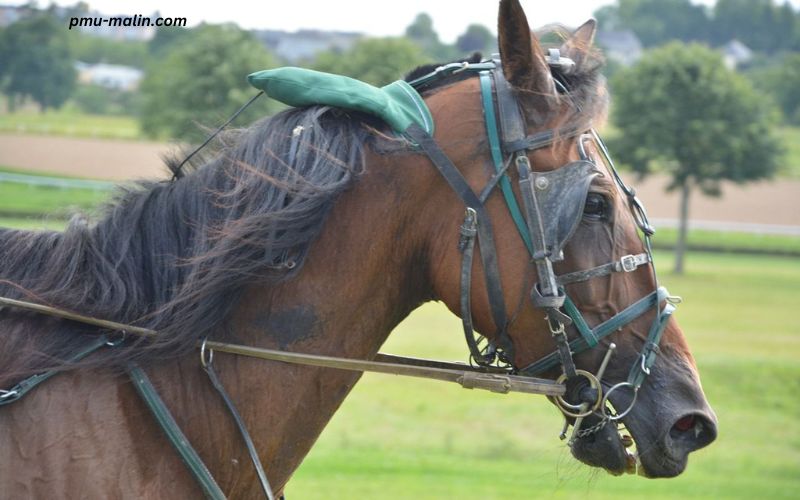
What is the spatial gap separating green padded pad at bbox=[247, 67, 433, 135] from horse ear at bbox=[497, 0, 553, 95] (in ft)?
0.93

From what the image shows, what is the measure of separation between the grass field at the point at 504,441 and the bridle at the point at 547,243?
4.04m

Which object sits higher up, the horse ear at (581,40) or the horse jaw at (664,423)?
the horse ear at (581,40)

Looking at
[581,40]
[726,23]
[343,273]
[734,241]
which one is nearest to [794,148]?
[734,241]

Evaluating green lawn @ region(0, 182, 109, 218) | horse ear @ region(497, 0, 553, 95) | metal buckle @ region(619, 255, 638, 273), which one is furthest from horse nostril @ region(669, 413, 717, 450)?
green lawn @ region(0, 182, 109, 218)

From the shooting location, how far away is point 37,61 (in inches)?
A: 1145

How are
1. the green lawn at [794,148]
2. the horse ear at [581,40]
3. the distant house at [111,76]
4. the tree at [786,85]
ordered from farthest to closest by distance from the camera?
1. the green lawn at [794,148]
2. the tree at [786,85]
3. the distant house at [111,76]
4. the horse ear at [581,40]

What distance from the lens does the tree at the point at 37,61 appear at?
1083 inches

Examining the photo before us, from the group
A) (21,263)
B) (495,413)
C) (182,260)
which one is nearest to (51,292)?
(21,263)

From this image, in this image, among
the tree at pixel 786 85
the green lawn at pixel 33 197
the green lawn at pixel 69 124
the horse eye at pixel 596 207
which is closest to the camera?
the horse eye at pixel 596 207

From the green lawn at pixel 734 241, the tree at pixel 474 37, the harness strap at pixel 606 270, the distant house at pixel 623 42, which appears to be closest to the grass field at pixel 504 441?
the harness strap at pixel 606 270

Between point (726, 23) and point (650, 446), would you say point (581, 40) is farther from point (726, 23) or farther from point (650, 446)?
point (726, 23)

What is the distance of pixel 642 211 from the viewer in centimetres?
289

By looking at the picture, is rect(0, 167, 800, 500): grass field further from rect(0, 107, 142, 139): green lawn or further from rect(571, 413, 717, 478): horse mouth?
rect(0, 107, 142, 139): green lawn

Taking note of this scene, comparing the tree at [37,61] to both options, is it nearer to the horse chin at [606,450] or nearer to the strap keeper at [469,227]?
the strap keeper at [469,227]
